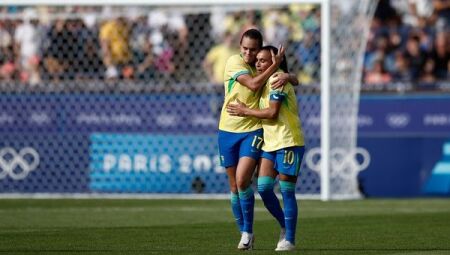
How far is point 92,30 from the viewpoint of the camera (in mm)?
20672

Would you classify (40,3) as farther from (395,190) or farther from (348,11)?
(395,190)

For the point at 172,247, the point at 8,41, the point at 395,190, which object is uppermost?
the point at 8,41

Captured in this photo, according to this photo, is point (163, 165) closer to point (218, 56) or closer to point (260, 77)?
point (218, 56)

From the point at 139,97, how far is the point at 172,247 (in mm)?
9042

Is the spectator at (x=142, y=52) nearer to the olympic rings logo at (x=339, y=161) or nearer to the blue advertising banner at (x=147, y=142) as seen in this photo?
the blue advertising banner at (x=147, y=142)

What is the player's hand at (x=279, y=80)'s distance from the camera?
10.1 meters

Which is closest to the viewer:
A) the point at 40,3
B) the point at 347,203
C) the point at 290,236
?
the point at 290,236

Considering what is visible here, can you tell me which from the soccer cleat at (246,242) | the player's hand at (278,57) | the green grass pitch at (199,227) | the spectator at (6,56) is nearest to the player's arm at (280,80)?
the player's hand at (278,57)

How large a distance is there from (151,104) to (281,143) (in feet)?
30.4

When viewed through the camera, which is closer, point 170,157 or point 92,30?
point 170,157

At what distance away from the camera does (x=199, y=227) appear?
13.0 meters

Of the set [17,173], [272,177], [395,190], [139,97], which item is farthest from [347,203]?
[272,177]

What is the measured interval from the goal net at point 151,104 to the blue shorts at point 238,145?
7.13 meters

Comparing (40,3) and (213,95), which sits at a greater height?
(40,3)
